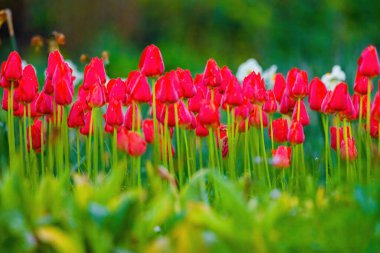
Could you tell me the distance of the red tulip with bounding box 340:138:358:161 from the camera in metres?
3.28

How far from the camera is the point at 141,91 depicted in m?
3.11

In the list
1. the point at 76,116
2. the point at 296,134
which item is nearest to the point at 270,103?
the point at 296,134

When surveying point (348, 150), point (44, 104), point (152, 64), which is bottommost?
point (348, 150)

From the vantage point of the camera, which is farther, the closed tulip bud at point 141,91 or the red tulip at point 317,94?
the red tulip at point 317,94

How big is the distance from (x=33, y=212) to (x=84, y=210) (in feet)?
0.55

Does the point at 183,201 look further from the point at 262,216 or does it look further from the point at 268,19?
the point at 268,19

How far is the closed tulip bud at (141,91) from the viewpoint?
3.11 m

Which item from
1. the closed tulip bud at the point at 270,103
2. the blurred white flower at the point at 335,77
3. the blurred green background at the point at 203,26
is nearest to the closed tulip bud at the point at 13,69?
the closed tulip bud at the point at 270,103

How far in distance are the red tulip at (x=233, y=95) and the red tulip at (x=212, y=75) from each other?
10 centimetres

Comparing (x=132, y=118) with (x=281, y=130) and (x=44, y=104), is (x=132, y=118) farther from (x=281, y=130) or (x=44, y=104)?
(x=281, y=130)

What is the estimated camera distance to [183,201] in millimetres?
2619

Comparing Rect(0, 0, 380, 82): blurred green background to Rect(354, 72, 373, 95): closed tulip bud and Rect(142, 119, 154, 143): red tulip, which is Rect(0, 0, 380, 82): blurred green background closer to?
Rect(142, 119, 154, 143): red tulip

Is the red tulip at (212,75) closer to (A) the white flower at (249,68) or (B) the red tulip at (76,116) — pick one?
(B) the red tulip at (76,116)

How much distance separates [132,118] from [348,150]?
91 cm
